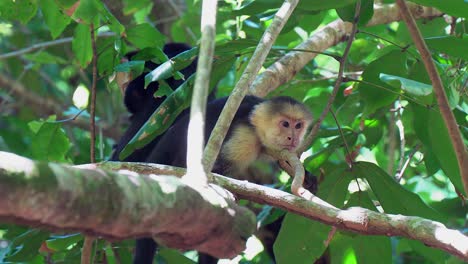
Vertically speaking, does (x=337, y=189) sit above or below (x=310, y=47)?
below

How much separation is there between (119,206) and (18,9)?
2209 mm

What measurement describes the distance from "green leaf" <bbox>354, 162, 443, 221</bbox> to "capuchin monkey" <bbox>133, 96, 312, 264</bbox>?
29.8 inches

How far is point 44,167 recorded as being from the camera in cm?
115

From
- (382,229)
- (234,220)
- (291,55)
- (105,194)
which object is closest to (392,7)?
(291,55)

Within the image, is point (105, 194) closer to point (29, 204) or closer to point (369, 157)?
point (29, 204)

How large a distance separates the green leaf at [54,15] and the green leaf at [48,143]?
47 cm

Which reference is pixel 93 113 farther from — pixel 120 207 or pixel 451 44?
pixel 120 207

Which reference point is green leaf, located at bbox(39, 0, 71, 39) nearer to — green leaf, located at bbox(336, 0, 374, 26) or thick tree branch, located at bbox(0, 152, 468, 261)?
green leaf, located at bbox(336, 0, 374, 26)

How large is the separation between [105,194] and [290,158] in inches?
54.5

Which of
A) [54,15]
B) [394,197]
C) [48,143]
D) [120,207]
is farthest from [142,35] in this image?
[120,207]

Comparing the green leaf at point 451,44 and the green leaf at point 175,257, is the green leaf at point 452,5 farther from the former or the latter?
the green leaf at point 175,257

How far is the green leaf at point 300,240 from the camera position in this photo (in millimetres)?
2701

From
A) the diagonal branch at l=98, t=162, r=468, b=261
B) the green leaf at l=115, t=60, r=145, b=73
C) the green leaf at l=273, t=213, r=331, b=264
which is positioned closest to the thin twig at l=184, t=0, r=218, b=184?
the diagonal branch at l=98, t=162, r=468, b=261

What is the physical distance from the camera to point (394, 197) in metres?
2.70
